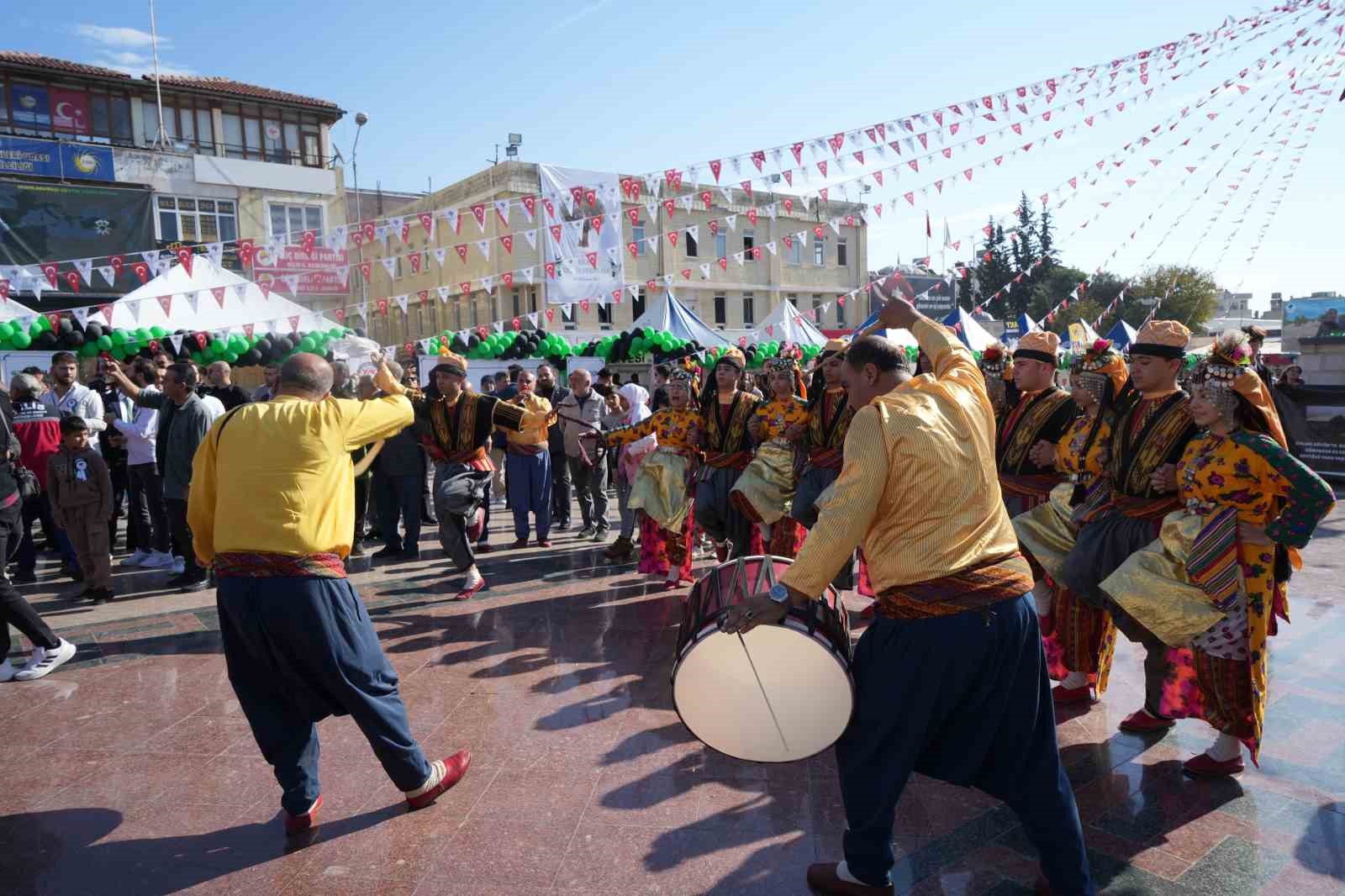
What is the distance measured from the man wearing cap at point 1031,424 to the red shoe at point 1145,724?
48.4 inches

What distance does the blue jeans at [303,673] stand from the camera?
3305 millimetres

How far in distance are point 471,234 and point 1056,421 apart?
25.9 metres

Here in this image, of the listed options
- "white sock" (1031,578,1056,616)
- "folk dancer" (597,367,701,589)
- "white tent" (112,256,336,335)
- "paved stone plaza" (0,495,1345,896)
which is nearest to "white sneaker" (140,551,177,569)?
"paved stone plaza" (0,495,1345,896)

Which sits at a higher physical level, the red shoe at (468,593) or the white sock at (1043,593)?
the white sock at (1043,593)

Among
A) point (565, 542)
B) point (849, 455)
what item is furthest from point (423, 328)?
point (849, 455)

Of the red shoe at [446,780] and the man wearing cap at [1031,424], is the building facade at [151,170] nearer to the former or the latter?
the red shoe at [446,780]

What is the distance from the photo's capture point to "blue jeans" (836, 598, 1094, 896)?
265 centimetres

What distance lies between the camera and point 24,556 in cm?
823

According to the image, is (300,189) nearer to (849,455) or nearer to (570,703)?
(570,703)

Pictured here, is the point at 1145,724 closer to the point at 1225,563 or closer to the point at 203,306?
the point at 1225,563

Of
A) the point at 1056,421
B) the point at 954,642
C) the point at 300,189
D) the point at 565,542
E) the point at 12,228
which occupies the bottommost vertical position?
the point at 565,542

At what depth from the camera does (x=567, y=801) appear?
3.74 metres

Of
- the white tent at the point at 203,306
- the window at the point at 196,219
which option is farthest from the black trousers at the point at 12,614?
the window at the point at 196,219

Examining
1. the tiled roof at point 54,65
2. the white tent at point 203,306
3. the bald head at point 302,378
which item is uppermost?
the tiled roof at point 54,65
